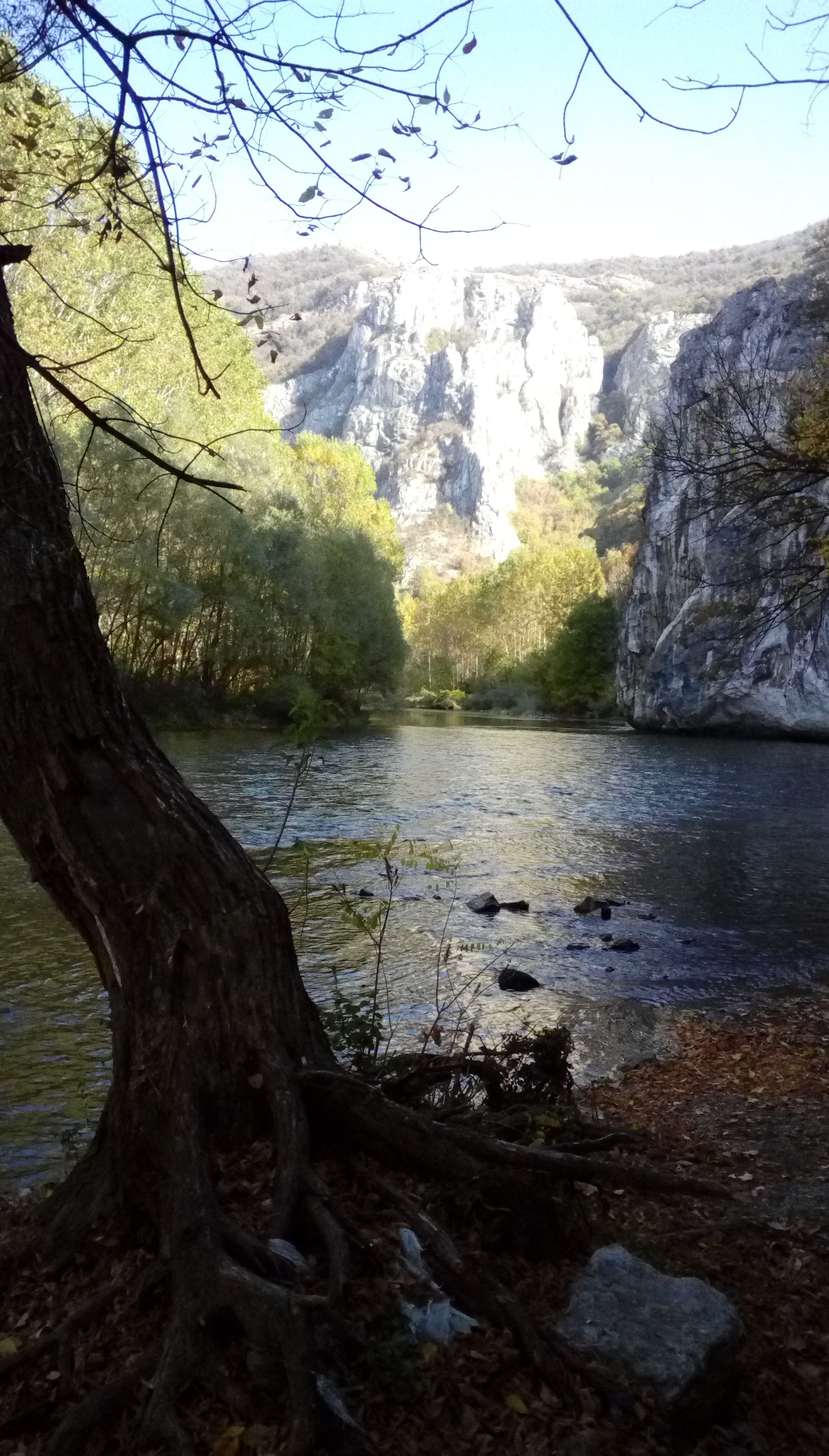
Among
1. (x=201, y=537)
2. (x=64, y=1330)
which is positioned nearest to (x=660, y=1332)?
(x=64, y=1330)

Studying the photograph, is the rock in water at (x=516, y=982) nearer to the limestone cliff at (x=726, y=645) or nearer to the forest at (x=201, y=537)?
the forest at (x=201, y=537)

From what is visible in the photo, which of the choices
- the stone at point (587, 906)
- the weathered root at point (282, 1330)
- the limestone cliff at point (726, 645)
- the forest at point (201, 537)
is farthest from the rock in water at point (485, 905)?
the limestone cliff at point (726, 645)

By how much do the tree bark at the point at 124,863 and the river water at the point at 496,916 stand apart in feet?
5.03

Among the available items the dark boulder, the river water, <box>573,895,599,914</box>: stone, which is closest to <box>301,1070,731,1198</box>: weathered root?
the river water

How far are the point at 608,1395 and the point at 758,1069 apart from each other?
14.9ft

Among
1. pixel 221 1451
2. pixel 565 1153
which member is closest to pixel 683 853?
pixel 565 1153

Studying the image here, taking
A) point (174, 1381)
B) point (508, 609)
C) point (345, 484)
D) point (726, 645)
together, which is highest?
point (345, 484)

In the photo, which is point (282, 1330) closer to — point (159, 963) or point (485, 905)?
point (159, 963)

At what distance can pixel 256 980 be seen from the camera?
405 cm

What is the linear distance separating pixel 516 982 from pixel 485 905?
11.0ft

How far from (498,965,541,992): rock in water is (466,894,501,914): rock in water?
3048 mm

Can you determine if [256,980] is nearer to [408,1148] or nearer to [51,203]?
Answer: [408,1148]

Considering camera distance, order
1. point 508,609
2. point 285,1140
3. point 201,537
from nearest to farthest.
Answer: point 285,1140, point 201,537, point 508,609

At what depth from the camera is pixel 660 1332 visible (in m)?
3.50
